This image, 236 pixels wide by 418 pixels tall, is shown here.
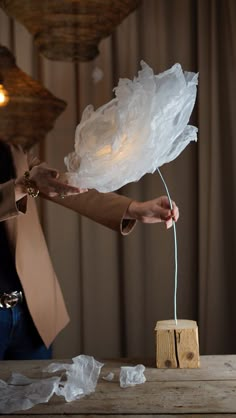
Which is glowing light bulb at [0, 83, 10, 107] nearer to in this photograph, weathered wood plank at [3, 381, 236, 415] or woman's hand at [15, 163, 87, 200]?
woman's hand at [15, 163, 87, 200]

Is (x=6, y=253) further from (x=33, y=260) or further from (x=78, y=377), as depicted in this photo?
(x=78, y=377)

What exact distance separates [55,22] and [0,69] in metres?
0.62

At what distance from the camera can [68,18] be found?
1.88 metres

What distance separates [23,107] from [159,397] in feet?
5.24

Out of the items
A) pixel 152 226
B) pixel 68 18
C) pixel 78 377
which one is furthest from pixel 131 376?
pixel 152 226

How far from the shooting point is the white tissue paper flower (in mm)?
1537

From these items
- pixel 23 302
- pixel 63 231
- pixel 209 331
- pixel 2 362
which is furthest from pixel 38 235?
pixel 209 331

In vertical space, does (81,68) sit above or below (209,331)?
above

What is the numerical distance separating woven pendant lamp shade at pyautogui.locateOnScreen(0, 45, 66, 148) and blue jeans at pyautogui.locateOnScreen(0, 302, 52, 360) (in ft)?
3.45

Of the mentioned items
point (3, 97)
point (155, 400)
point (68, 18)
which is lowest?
point (155, 400)

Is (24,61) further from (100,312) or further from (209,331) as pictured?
(209,331)

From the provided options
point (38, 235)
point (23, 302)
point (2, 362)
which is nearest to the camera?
point (2, 362)

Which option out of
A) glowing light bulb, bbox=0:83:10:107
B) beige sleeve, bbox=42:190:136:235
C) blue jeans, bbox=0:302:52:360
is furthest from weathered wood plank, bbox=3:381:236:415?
glowing light bulb, bbox=0:83:10:107

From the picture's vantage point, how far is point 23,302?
5.99ft
